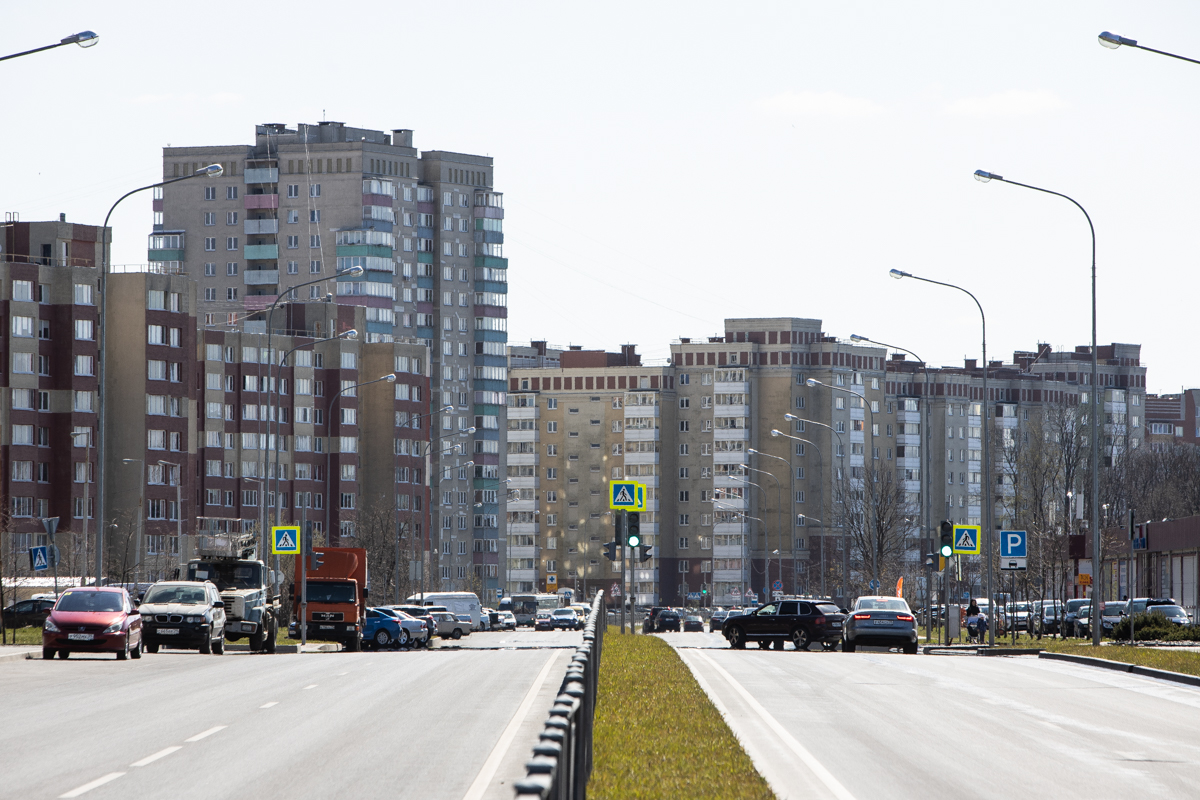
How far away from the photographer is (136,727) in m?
17.9

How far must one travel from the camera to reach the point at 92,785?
12844 millimetres

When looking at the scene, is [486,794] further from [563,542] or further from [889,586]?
[563,542]

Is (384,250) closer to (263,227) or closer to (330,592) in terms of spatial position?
(263,227)

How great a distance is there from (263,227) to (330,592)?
115505 mm

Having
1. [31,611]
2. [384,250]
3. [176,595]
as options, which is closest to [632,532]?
[176,595]

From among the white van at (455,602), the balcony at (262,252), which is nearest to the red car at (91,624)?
the white van at (455,602)

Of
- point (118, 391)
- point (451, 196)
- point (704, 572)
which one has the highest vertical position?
point (451, 196)

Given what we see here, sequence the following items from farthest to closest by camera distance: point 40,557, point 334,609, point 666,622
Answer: point 666,622 < point 334,609 < point 40,557

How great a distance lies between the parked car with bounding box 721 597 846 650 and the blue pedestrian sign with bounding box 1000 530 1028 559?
9268 millimetres

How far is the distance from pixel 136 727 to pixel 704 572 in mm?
160099

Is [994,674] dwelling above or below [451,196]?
below

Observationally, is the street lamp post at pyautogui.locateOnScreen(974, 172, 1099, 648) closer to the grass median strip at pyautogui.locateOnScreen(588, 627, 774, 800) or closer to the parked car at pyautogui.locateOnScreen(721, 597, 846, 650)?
the parked car at pyautogui.locateOnScreen(721, 597, 846, 650)

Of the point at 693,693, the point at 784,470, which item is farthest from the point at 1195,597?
the point at 784,470

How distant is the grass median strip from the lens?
472 inches
